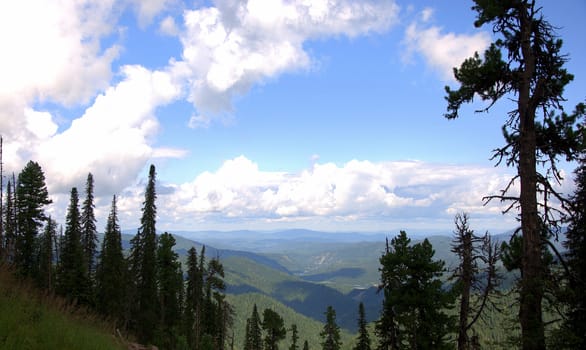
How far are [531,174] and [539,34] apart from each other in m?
3.71

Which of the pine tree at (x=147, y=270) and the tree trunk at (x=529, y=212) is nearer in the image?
the tree trunk at (x=529, y=212)

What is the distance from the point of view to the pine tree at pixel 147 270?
138ft

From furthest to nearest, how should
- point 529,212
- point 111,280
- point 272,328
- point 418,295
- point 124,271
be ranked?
point 272,328
point 124,271
point 111,280
point 418,295
point 529,212

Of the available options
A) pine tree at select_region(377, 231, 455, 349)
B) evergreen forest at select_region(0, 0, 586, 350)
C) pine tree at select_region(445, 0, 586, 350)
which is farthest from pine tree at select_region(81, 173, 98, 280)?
pine tree at select_region(445, 0, 586, 350)

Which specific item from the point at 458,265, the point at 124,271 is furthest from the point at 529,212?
the point at 124,271

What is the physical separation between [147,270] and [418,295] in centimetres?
3219

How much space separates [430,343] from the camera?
77.1ft

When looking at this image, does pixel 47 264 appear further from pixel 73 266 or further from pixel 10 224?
pixel 73 266

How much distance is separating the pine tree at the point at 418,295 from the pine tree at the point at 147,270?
95.6 feet

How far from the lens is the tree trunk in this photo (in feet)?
27.6

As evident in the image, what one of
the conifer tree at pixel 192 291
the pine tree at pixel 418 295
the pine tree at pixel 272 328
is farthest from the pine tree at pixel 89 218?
the pine tree at pixel 418 295

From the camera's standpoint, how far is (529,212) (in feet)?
29.1

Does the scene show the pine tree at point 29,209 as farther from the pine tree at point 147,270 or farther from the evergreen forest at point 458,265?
the pine tree at point 147,270

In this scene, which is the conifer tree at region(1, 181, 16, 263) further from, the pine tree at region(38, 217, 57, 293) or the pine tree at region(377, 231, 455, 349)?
the pine tree at region(377, 231, 455, 349)
